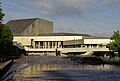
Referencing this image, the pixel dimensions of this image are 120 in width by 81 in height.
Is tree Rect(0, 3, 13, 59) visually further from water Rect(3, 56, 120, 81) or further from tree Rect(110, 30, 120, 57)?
tree Rect(110, 30, 120, 57)

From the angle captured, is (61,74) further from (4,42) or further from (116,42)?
(116,42)

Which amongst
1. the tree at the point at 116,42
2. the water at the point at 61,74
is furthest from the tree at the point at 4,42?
the tree at the point at 116,42

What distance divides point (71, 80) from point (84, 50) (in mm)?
→ 152088

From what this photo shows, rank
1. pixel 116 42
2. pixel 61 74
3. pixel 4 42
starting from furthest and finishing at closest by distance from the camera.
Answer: pixel 116 42
pixel 4 42
pixel 61 74

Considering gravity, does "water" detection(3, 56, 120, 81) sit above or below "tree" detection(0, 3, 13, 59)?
below

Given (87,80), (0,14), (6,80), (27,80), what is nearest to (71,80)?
(87,80)

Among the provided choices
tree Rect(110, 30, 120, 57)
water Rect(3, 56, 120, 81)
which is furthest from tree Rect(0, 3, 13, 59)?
tree Rect(110, 30, 120, 57)

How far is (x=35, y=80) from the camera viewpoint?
3844 centimetres

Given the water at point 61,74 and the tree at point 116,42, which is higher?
the tree at point 116,42

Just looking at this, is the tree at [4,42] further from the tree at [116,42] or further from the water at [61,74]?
the tree at [116,42]

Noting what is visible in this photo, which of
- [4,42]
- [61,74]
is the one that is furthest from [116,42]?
[61,74]

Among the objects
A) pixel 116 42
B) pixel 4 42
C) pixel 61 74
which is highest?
pixel 116 42

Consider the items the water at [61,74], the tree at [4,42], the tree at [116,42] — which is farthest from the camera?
the tree at [116,42]

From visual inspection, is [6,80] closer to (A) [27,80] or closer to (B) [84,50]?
(A) [27,80]
